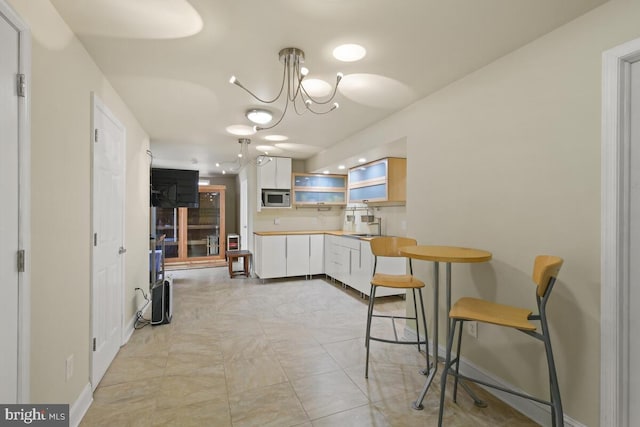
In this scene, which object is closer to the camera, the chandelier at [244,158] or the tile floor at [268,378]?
the tile floor at [268,378]

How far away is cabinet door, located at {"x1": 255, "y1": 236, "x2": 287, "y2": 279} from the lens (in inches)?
204

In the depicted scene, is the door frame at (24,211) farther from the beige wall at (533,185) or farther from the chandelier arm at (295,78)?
the beige wall at (533,185)

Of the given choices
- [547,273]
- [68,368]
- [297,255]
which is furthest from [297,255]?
[547,273]

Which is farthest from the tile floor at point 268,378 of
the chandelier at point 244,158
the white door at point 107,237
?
the chandelier at point 244,158

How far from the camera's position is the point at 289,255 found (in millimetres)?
5309

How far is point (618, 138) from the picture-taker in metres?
1.49

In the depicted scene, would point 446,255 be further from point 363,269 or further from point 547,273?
point 363,269

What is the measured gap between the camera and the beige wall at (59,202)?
1396 mm

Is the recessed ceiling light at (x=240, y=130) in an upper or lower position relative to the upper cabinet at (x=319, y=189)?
upper

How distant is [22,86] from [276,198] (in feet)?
14.3

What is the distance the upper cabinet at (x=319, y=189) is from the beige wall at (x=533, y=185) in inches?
127

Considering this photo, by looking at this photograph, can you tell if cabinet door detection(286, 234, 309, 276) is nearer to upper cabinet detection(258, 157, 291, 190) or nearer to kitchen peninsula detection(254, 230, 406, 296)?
kitchen peninsula detection(254, 230, 406, 296)

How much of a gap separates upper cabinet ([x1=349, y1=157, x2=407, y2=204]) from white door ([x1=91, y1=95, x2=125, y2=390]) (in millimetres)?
3057

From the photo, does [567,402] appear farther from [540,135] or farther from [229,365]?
[229,365]
